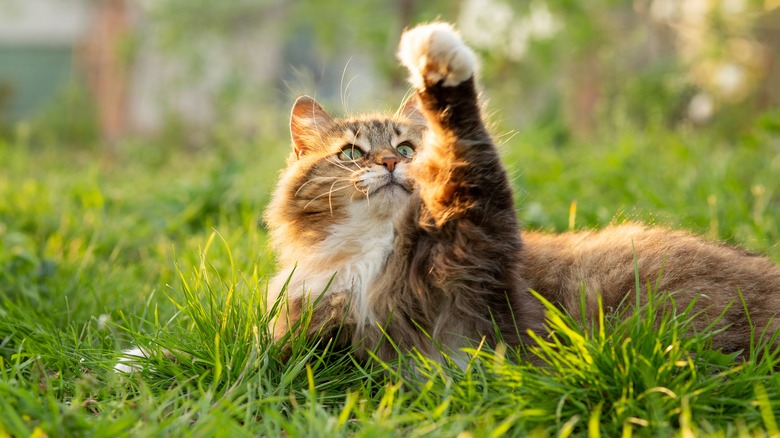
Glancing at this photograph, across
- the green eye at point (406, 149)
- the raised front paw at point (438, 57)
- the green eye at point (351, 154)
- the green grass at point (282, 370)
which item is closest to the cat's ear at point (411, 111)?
the green eye at point (406, 149)

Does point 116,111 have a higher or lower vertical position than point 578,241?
lower

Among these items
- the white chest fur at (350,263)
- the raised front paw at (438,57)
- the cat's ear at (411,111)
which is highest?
the raised front paw at (438,57)

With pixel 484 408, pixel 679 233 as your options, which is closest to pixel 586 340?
pixel 484 408

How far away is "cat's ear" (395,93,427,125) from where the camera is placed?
2.88m

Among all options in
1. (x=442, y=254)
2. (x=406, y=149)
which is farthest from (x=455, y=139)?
(x=406, y=149)

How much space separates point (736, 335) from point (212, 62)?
9.50 m

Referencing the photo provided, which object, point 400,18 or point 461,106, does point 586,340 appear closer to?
point 461,106

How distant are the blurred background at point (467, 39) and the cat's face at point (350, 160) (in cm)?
165

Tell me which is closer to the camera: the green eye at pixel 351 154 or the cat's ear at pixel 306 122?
the green eye at pixel 351 154

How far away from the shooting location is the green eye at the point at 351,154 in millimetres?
2578

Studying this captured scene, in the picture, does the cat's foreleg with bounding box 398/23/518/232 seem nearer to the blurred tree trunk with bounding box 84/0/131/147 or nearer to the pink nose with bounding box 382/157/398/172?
the pink nose with bounding box 382/157/398/172

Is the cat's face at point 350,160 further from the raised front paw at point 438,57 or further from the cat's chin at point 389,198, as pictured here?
the raised front paw at point 438,57

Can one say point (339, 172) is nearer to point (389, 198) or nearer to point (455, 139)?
point (389, 198)

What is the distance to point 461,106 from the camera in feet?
6.91
